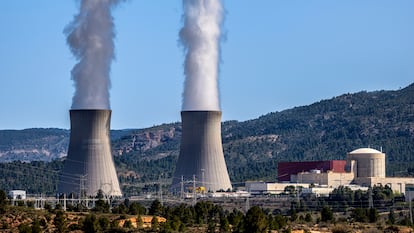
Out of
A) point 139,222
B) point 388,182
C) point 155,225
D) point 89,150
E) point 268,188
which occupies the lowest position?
point 155,225

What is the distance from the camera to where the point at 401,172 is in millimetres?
139250

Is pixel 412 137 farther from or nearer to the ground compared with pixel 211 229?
farther from the ground

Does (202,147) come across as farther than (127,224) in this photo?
Yes

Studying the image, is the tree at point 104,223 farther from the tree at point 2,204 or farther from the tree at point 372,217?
the tree at point 372,217

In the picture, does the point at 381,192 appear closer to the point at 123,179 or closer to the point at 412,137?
the point at 123,179

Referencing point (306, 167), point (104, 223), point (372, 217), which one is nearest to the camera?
point (104, 223)

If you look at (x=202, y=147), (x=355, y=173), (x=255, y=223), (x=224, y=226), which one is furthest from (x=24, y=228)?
(x=355, y=173)

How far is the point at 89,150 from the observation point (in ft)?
270

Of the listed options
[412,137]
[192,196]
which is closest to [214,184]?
[192,196]

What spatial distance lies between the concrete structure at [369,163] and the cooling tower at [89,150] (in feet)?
128

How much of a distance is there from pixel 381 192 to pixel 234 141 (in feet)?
301

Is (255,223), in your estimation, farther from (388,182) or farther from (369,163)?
(369,163)

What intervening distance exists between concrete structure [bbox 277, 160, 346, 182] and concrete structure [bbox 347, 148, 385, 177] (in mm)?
1400

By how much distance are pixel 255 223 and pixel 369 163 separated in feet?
204
